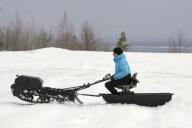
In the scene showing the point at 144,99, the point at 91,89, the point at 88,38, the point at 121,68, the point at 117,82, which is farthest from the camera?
the point at 88,38

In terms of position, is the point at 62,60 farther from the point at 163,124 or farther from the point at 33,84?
the point at 163,124

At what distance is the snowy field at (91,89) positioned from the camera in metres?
9.47

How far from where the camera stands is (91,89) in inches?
647

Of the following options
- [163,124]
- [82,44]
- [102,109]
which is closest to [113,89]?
[102,109]

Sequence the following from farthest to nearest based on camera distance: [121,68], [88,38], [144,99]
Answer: [88,38]
[121,68]
[144,99]

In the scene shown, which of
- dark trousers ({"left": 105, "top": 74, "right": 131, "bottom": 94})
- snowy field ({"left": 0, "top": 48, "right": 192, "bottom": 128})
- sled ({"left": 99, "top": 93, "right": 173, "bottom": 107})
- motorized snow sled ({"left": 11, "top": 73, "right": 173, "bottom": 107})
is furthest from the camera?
dark trousers ({"left": 105, "top": 74, "right": 131, "bottom": 94})

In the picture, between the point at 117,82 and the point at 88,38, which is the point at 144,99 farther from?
the point at 88,38

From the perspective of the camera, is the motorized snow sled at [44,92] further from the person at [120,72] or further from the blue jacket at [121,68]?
the blue jacket at [121,68]

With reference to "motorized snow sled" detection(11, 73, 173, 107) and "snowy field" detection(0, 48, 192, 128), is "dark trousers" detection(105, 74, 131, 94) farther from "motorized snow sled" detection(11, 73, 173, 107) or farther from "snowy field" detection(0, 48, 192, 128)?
"snowy field" detection(0, 48, 192, 128)

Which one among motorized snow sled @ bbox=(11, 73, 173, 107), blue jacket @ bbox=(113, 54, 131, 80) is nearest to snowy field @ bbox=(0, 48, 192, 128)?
motorized snow sled @ bbox=(11, 73, 173, 107)

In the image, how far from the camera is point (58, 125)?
9.09m

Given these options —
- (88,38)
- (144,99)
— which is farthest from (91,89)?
(88,38)

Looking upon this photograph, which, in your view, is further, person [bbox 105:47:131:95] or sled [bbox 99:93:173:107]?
person [bbox 105:47:131:95]

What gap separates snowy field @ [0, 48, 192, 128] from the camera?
947 centimetres
